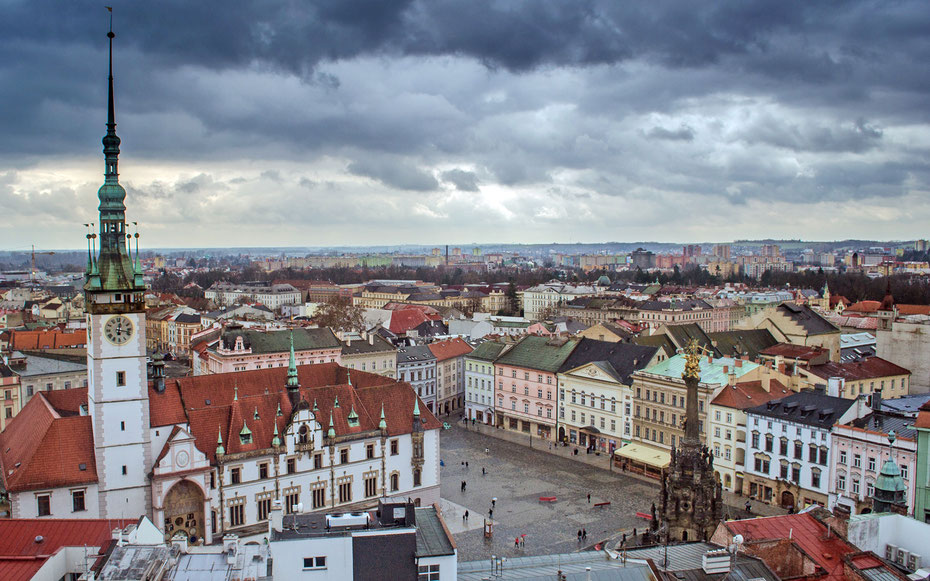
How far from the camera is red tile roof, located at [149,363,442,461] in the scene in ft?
165

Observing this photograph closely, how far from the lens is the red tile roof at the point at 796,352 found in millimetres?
75625

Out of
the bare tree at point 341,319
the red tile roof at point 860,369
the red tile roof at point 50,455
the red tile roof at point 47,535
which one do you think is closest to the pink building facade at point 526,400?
the red tile roof at point 860,369

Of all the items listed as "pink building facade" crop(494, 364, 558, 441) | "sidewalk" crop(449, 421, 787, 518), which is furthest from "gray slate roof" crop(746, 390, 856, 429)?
"pink building facade" crop(494, 364, 558, 441)

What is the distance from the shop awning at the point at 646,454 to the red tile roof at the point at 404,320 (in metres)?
59.6

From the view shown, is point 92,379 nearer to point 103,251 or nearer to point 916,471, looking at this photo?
point 103,251

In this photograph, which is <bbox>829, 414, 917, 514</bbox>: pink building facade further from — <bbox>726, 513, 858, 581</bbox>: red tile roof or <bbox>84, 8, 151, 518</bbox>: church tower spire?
<bbox>84, 8, 151, 518</bbox>: church tower spire

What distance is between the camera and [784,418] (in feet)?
192

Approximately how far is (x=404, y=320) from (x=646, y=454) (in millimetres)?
68732

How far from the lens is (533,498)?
61062 millimetres

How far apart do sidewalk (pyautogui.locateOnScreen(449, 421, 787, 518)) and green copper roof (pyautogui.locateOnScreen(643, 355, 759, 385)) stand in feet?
30.4

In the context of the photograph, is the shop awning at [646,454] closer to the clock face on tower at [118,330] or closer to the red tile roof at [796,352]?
the red tile roof at [796,352]

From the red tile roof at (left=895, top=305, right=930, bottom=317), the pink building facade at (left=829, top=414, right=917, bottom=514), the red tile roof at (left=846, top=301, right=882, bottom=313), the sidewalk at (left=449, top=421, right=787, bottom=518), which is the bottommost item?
→ the sidewalk at (left=449, top=421, right=787, bottom=518)

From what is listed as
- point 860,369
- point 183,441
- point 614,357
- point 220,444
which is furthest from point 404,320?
point 183,441

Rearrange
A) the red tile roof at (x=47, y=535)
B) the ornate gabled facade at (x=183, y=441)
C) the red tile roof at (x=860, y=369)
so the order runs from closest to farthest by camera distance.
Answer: the red tile roof at (x=47, y=535) → the ornate gabled facade at (x=183, y=441) → the red tile roof at (x=860, y=369)
